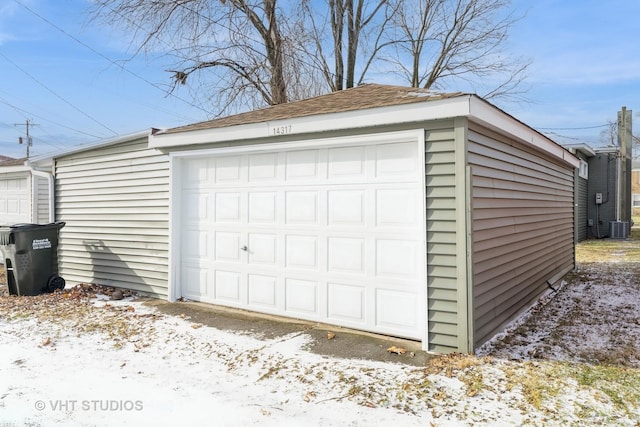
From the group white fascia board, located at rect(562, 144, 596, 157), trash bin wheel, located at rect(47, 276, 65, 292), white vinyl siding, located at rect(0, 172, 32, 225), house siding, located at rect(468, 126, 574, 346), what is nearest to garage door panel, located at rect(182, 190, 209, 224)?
trash bin wheel, located at rect(47, 276, 65, 292)

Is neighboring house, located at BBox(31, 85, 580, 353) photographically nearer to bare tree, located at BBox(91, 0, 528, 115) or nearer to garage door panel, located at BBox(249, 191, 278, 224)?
garage door panel, located at BBox(249, 191, 278, 224)

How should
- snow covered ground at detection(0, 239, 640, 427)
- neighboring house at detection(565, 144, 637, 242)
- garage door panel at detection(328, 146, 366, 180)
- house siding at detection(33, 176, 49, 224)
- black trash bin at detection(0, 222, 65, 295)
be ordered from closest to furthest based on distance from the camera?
snow covered ground at detection(0, 239, 640, 427), garage door panel at detection(328, 146, 366, 180), black trash bin at detection(0, 222, 65, 295), house siding at detection(33, 176, 49, 224), neighboring house at detection(565, 144, 637, 242)

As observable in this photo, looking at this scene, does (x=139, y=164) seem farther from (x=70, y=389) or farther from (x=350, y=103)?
(x=70, y=389)

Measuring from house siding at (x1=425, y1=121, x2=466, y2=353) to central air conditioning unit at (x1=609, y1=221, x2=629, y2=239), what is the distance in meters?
16.1

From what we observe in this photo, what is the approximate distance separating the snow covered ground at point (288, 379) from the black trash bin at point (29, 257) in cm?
155

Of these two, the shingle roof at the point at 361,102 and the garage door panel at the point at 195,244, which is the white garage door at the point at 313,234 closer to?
the garage door panel at the point at 195,244

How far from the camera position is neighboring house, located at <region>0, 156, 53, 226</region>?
1009 cm

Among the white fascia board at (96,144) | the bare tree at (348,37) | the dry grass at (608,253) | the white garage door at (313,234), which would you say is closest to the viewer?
the white garage door at (313,234)

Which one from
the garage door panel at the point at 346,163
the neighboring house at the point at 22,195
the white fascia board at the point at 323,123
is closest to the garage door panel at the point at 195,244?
the white fascia board at the point at 323,123

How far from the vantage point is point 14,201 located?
35.7 feet

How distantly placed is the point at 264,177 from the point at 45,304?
12.2 feet

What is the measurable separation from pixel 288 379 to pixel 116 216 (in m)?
4.93

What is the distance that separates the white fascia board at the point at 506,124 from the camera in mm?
3883

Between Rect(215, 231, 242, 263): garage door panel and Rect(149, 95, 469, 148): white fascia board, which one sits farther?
Rect(215, 231, 242, 263): garage door panel
